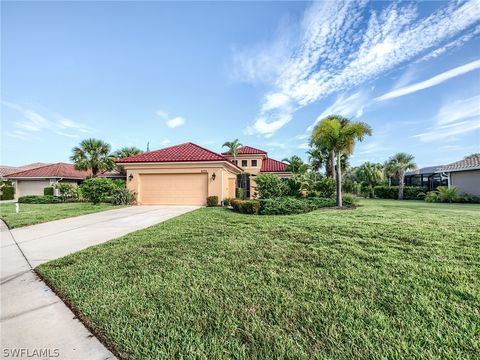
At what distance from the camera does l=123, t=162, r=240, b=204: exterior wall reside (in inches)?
607

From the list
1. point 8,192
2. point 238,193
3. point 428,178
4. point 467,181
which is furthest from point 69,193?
point 428,178

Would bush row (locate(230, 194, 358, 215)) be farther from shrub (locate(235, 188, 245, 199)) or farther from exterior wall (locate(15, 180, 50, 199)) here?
exterior wall (locate(15, 180, 50, 199))

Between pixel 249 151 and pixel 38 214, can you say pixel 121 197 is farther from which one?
pixel 249 151

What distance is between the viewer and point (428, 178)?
28.2m

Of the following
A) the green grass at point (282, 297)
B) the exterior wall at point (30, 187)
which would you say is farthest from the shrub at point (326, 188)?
the exterior wall at point (30, 187)

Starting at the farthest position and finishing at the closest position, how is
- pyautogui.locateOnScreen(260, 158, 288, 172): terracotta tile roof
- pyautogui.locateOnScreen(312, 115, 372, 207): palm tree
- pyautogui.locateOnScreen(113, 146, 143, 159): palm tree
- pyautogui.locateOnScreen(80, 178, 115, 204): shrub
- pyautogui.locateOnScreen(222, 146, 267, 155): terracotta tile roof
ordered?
pyautogui.locateOnScreen(113, 146, 143, 159): palm tree < pyautogui.locateOnScreen(222, 146, 267, 155): terracotta tile roof < pyautogui.locateOnScreen(260, 158, 288, 172): terracotta tile roof < pyautogui.locateOnScreen(80, 178, 115, 204): shrub < pyautogui.locateOnScreen(312, 115, 372, 207): palm tree

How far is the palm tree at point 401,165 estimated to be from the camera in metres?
24.2

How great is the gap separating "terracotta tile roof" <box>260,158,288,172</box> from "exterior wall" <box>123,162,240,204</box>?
10.8m

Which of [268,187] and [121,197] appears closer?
[268,187]

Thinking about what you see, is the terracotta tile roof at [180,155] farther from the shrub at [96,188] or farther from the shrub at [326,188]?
the shrub at [326,188]

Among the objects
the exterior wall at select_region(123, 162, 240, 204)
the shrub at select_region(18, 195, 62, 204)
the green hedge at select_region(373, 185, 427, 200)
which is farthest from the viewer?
the green hedge at select_region(373, 185, 427, 200)

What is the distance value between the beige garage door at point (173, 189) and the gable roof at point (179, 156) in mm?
1209

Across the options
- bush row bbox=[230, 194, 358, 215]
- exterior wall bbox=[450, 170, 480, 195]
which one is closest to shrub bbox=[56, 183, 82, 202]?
bush row bbox=[230, 194, 358, 215]

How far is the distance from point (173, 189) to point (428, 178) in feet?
106
